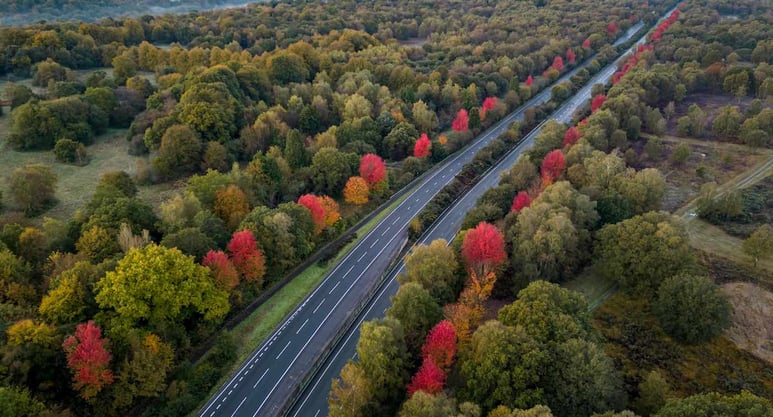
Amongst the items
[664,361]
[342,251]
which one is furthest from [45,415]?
[664,361]

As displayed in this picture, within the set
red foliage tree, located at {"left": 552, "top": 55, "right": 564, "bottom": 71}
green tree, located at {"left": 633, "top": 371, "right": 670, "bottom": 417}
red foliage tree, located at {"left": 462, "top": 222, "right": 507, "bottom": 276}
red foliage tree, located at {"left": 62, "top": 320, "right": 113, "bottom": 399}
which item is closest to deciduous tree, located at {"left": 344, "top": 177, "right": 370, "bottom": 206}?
red foliage tree, located at {"left": 462, "top": 222, "right": 507, "bottom": 276}

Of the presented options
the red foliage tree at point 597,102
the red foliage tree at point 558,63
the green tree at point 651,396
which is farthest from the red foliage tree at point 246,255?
the red foliage tree at point 558,63

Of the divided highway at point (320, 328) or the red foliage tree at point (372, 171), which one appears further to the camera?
the red foliage tree at point (372, 171)

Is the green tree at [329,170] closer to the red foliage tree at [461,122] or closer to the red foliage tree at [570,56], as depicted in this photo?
the red foliage tree at [461,122]

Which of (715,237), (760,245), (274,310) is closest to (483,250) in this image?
(274,310)

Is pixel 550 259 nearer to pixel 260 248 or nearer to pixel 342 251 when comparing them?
pixel 342 251

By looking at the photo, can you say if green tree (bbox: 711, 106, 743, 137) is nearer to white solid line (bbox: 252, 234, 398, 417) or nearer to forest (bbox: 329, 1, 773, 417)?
forest (bbox: 329, 1, 773, 417)
